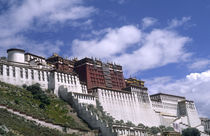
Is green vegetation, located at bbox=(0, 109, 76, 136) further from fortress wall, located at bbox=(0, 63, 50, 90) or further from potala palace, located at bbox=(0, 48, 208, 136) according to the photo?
fortress wall, located at bbox=(0, 63, 50, 90)

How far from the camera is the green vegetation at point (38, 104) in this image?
201 feet

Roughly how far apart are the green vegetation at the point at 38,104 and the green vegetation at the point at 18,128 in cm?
346

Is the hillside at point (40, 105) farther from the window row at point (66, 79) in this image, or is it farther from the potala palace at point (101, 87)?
the window row at point (66, 79)

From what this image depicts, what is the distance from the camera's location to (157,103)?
123875 mm

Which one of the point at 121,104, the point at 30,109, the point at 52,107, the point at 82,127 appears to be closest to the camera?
the point at 30,109

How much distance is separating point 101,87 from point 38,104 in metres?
31.3

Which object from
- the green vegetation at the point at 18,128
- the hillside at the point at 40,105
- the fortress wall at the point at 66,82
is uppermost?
the fortress wall at the point at 66,82

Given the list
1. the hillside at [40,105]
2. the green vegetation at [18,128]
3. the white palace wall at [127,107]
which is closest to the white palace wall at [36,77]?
the hillside at [40,105]

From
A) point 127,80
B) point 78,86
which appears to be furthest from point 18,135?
point 127,80

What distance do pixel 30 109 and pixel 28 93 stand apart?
11.2 m

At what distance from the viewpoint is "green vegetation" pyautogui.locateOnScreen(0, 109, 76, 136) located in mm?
43219

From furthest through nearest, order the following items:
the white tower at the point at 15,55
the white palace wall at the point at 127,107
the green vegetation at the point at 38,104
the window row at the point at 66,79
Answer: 1. the white palace wall at the point at 127,107
2. the white tower at the point at 15,55
3. the window row at the point at 66,79
4. the green vegetation at the point at 38,104

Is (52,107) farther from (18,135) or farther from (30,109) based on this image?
(18,135)

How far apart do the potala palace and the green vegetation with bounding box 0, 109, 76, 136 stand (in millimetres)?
20506
